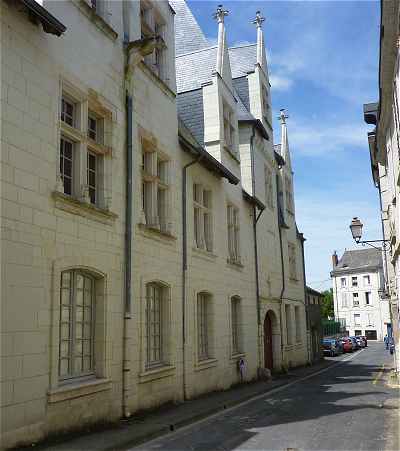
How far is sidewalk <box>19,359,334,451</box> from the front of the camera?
22.5 ft

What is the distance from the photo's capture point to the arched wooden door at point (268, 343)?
20.0 m

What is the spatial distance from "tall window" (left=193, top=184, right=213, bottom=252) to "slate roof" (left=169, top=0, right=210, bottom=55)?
8.33 meters

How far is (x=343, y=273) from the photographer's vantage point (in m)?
72.5

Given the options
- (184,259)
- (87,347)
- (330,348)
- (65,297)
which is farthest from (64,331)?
(330,348)

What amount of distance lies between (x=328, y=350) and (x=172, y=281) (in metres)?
29.8

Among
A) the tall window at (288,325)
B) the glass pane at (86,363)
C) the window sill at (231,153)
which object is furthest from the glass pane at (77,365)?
the tall window at (288,325)

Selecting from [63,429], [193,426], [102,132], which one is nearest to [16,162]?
[102,132]

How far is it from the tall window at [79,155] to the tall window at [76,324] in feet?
4.64

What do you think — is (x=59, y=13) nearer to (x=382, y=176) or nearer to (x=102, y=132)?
(x=102, y=132)

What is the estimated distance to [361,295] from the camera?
70312 mm

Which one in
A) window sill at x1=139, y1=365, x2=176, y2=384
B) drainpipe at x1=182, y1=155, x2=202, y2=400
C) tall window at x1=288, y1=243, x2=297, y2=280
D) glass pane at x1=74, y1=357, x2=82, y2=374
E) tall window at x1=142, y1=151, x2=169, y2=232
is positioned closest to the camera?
glass pane at x1=74, y1=357, x2=82, y2=374

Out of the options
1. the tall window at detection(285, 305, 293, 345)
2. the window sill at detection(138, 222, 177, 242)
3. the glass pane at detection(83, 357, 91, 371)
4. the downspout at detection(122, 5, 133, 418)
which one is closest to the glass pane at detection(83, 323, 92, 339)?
the glass pane at detection(83, 357, 91, 371)

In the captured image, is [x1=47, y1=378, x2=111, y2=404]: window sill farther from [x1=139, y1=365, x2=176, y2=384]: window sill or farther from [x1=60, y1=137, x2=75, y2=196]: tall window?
[x1=60, y1=137, x2=75, y2=196]: tall window

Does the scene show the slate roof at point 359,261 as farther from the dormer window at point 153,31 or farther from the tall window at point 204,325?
the dormer window at point 153,31
